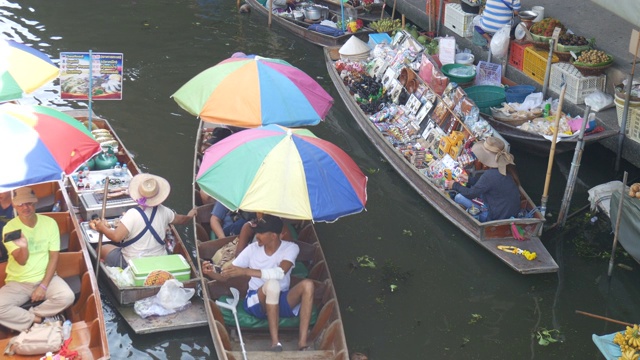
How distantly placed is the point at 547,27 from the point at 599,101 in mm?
1806

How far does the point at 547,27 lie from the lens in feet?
46.6

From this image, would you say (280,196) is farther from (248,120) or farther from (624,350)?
(624,350)

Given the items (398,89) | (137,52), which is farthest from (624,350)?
(137,52)

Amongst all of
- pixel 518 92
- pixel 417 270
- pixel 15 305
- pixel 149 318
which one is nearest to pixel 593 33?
pixel 518 92

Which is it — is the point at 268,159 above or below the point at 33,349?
above

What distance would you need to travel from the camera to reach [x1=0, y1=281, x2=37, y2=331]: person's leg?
26.4 feet

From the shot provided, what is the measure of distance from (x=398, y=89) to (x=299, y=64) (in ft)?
11.4

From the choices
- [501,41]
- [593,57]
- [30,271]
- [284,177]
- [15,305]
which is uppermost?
[284,177]

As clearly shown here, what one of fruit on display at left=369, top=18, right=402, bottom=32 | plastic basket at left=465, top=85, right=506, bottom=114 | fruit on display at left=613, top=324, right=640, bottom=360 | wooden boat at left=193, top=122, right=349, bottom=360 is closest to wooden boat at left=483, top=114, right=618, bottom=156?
plastic basket at left=465, top=85, right=506, bottom=114

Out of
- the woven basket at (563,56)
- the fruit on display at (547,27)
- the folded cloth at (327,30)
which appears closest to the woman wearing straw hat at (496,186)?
the woven basket at (563,56)

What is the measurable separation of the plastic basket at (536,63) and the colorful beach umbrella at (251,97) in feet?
17.8

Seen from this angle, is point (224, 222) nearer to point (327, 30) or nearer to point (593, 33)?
point (327, 30)

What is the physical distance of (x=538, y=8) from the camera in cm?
1510

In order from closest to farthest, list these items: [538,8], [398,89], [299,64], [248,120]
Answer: [248,120]
[398,89]
[538,8]
[299,64]
